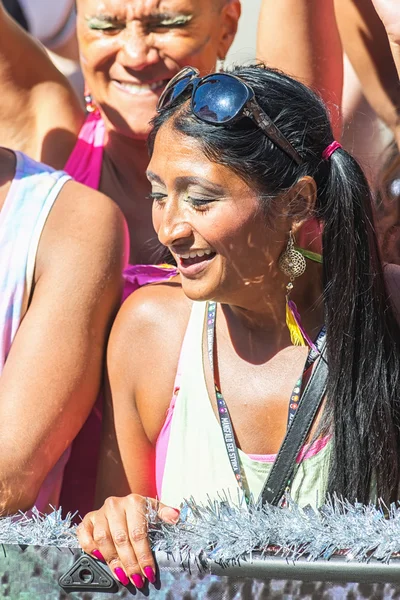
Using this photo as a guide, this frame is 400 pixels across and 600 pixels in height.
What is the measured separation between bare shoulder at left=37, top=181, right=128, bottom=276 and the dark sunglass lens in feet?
1.07

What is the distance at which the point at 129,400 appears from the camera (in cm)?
164

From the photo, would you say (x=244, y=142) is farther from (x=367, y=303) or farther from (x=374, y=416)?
(x=374, y=416)

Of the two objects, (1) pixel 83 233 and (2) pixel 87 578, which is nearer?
(2) pixel 87 578

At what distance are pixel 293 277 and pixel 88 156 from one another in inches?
35.0

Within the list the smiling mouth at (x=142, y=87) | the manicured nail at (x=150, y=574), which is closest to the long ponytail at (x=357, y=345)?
the manicured nail at (x=150, y=574)

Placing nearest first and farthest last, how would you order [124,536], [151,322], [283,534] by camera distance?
[283,534]
[124,536]
[151,322]

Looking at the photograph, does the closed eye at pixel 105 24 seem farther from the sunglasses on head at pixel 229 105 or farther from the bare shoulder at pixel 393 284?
the bare shoulder at pixel 393 284

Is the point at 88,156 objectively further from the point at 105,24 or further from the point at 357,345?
the point at 357,345

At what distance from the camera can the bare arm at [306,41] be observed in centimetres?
205

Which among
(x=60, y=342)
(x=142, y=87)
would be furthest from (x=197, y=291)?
(x=142, y=87)

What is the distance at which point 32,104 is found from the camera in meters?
2.30

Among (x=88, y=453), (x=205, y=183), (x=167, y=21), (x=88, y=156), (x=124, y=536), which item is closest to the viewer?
(x=124, y=536)

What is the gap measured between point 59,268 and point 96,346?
16 centimetres

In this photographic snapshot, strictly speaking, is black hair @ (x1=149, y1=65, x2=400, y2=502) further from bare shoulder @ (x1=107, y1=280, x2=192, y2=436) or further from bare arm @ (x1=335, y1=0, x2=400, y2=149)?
bare arm @ (x1=335, y1=0, x2=400, y2=149)
